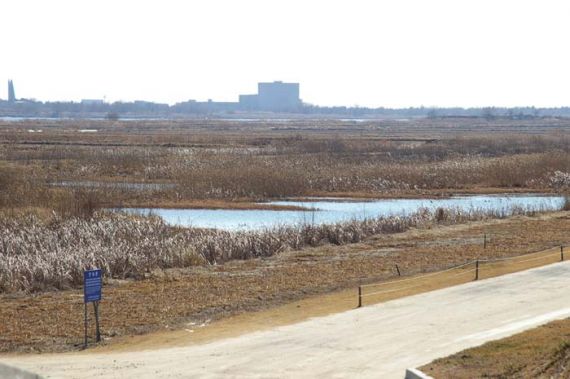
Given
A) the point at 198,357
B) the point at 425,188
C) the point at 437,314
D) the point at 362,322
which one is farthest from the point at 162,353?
the point at 425,188

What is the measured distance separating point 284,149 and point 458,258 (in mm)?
58701

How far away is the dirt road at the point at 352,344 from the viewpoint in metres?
17.6

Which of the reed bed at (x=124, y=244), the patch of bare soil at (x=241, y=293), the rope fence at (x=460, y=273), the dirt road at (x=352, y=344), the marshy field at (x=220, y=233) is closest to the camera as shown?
the dirt road at (x=352, y=344)

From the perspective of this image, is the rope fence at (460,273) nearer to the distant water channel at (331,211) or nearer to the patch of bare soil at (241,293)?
the patch of bare soil at (241,293)

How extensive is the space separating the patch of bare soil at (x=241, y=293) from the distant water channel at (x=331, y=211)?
756cm

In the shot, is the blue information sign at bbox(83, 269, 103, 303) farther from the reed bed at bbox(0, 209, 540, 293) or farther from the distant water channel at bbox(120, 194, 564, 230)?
the distant water channel at bbox(120, 194, 564, 230)

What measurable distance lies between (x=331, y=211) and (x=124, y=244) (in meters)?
19.1

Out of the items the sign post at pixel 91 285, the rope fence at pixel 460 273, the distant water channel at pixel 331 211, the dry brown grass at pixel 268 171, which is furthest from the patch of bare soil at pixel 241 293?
the dry brown grass at pixel 268 171

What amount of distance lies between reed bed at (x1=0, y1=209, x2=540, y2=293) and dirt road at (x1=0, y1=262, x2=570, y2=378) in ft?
24.1

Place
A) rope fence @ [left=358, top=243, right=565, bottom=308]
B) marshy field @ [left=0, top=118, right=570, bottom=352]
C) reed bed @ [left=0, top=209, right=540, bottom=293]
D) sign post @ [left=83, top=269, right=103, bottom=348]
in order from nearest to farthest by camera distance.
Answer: sign post @ [left=83, top=269, right=103, bottom=348] → marshy field @ [left=0, top=118, right=570, bottom=352] → rope fence @ [left=358, top=243, right=565, bottom=308] → reed bed @ [left=0, top=209, right=540, bottom=293]

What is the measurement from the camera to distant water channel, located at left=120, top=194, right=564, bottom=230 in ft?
140

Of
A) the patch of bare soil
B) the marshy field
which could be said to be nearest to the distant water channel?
the marshy field

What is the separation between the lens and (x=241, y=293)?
25.5 meters

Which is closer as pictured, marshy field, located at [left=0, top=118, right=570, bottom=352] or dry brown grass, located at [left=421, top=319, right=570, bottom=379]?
dry brown grass, located at [left=421, top=319, right=570, bottom=379]
